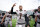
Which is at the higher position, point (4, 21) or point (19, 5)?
point (19, 5)

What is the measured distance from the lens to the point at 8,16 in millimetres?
1451

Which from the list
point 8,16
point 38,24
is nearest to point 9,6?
point 8,16

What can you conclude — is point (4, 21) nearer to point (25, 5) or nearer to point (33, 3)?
point (25, 5)

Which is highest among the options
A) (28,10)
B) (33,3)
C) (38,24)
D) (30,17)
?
(33,3)

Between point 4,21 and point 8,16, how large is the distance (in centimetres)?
12

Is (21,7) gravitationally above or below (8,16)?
above

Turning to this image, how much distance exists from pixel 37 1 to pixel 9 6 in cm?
56

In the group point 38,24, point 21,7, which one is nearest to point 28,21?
point 38,24

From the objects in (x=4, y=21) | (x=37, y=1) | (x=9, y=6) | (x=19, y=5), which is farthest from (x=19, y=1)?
(x=4, y=21)

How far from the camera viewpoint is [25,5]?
4.78 ft

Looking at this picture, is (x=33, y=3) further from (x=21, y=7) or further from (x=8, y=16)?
(x=8, y=16)

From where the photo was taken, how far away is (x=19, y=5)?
1465mm

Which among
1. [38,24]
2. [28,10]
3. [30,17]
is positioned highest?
[28,10]

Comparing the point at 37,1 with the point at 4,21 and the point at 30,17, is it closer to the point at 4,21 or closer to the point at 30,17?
the point at 30,17
